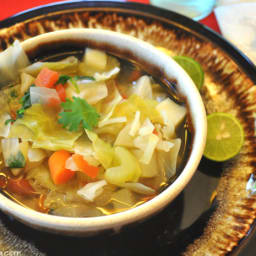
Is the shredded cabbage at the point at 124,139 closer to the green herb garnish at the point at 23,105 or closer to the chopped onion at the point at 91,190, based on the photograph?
the chopped onion at the point at 91,190

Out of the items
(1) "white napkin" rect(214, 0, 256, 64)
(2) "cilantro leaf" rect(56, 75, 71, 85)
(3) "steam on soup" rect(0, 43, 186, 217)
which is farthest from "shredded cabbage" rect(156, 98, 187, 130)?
(1) "white napkin" rect(214, 0, 256, 64)

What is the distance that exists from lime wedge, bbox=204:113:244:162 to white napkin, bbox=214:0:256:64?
1.75ft

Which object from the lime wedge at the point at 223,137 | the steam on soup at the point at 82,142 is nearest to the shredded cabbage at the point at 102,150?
the steam on soup at the point at 82,142

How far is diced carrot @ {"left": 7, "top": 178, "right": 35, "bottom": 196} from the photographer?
1058mm

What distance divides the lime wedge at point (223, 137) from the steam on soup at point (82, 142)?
11cm

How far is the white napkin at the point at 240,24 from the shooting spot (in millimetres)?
1626

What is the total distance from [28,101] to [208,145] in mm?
621

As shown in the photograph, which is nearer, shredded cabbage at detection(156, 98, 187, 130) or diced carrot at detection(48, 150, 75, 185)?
diced carrot at detection(48, 150, 75, 185)

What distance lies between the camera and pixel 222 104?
4.20 ft

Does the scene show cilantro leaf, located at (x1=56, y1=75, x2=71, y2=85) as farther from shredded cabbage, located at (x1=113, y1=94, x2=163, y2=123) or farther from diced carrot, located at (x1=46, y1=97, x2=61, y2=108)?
shredded cabbage, located at (x1=113, y1=94, x2=163, y2=123)

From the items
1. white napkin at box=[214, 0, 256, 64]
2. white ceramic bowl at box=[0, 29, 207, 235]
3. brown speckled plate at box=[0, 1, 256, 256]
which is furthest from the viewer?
white napkin at box=[214, 0, 256, 64]

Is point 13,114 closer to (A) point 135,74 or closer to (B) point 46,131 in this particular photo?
(B) point 46,131

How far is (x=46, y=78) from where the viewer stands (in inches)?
45.9

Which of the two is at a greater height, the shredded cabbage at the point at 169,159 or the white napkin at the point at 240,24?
the white napkin at the point at 240,24
